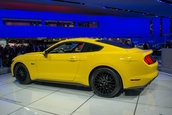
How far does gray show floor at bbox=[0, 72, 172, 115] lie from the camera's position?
2867mm

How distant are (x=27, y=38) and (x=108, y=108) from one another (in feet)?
53.5

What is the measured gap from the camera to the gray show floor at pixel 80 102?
287cm

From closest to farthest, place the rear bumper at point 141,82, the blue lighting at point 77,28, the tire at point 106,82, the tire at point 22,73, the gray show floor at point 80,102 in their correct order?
the gray show floor at point 80,102 → the rear bumper at point 141,82 → the tire at point 106,82 → the tire at point 22,73 → the blue lighting at point 77,28

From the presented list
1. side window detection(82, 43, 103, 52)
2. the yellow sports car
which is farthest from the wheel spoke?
side window detection(82, 43, 103, 52)

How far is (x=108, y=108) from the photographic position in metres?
2.97

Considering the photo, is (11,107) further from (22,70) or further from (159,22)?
(159,22)

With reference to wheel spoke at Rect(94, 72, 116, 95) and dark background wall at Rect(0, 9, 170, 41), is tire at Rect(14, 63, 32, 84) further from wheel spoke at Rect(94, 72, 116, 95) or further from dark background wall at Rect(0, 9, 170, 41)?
dark background wall at Rect(0, 9, 170, 41)

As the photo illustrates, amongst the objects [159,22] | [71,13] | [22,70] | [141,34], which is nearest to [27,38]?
[71,13]

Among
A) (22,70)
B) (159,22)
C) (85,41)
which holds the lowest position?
(22,70)

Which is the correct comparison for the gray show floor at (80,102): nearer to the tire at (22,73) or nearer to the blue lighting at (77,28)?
the tire at (22,73)

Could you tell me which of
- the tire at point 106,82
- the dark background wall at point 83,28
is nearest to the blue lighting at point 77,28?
the dark background wall at point 83,28

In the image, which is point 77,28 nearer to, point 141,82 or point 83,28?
point 83,28

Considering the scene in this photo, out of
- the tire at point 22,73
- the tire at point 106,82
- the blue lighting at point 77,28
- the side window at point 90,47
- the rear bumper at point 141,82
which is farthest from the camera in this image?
the blue lighting at point 77,28

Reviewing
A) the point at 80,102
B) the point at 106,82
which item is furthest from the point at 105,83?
the point at 80,102
